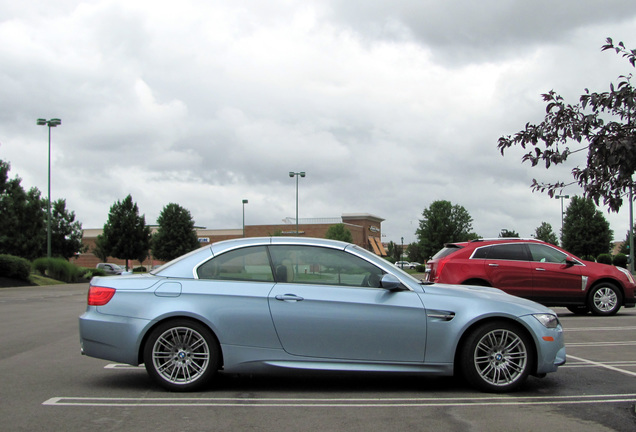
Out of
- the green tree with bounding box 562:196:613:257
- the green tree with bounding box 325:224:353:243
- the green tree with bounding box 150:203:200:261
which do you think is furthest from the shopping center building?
the green tree with bounding box 562:196:613:257

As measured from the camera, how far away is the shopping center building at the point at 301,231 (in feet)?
303

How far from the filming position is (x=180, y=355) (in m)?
5.95

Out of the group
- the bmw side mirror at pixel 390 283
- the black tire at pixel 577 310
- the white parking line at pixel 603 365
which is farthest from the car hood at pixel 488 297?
the black tire at pixel 577 310

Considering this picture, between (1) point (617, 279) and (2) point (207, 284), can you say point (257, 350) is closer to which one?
(2) point (207, 284)

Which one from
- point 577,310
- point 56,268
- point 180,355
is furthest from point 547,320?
point 56,268

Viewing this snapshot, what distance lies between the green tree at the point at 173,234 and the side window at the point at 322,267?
70405mm

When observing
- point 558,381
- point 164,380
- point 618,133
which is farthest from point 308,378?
point 618,133

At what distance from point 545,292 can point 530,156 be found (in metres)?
8.18

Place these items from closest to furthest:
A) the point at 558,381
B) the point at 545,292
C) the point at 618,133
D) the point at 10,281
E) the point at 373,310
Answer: the point at 618,133 < the point at 373,310 < the point at 558,381 < the point at 545,292 < the point at 10,281

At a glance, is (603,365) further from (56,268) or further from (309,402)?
(56,268)

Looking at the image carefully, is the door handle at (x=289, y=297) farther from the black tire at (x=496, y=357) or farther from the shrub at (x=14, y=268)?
the shrub at (x=14, y=268)

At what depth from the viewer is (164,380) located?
5945mm

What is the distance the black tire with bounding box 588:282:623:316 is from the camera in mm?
13766

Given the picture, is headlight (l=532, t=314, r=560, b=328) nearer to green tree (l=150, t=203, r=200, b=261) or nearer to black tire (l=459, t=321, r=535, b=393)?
black tire (l=459, t=321, r=535, b=393)
